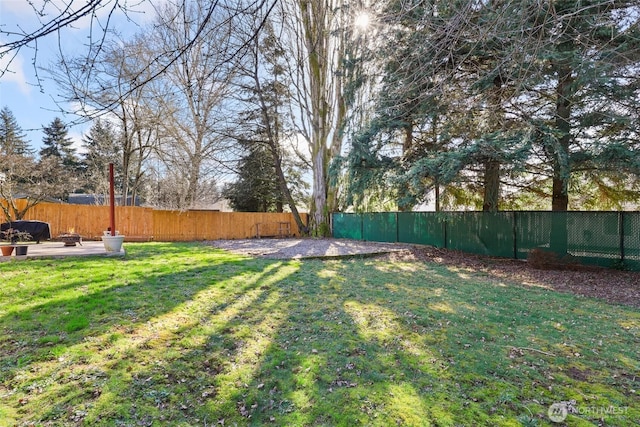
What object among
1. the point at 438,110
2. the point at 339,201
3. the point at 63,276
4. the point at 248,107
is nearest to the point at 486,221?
the point at 438,110

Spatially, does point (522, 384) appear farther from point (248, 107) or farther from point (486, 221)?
point (248, 107)

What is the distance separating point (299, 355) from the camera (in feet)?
9.29

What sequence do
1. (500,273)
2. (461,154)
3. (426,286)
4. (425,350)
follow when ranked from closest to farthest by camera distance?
(425,350), (426,286), (461,154), (500,273)

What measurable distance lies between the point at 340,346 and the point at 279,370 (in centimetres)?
68

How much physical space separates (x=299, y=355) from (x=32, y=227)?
34.0 feet

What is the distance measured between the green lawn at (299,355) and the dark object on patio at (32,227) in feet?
18.2

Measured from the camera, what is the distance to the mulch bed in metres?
5.38

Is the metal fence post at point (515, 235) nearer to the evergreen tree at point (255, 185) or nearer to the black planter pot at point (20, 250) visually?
the black planter pot at point (20, 250)

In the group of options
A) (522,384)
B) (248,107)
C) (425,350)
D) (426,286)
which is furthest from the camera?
(248,107)

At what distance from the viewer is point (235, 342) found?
3.05 metres

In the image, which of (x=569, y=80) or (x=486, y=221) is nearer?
(x=569, y=80)
